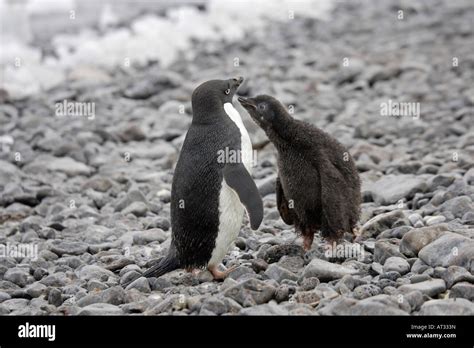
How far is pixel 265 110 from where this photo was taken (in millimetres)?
5684

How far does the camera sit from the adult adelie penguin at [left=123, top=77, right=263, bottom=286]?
16.8 feet

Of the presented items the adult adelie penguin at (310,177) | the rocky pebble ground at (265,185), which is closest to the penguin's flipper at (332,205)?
the adult adelie penguin at (310,177)

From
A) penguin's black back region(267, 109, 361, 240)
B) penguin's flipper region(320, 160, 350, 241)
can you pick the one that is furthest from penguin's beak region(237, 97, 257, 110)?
penguin's flipper region(320, 160, 350, 241)

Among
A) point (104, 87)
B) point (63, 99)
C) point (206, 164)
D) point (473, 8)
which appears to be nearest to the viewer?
point (206, 164)

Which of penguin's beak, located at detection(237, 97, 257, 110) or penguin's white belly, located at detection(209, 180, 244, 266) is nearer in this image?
penguin's white belly, located at detection(209, 180, 244, 266)

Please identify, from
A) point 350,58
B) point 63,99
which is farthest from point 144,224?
point 350,58

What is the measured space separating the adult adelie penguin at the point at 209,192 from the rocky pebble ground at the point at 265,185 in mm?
162

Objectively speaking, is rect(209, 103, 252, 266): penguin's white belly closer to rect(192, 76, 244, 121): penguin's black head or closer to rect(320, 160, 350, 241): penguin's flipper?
rect(192, 76, 244, 121): penguin's black head

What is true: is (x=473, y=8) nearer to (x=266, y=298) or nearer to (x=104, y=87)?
(x=104, y=87)

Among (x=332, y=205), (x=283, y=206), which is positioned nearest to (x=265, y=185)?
(x=283, y=206)

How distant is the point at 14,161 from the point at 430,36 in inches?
300

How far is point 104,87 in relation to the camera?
12086mm

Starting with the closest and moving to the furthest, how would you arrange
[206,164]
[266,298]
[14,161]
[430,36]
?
[266,298] → [206,164] → [14,161] → [430,36]

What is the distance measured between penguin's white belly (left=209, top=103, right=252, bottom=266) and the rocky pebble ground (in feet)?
0.61
